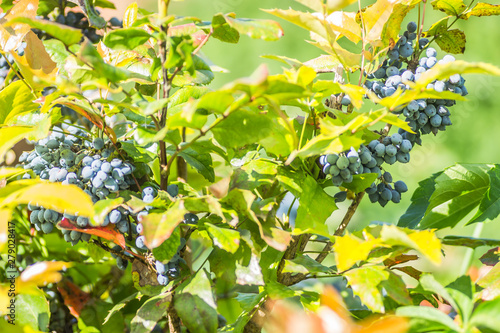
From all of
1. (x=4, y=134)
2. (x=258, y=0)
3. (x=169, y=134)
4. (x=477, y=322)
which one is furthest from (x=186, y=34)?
(x=258, y=0)

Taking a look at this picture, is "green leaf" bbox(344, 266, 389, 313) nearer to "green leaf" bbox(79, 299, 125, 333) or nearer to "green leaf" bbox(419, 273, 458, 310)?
"green leaf" bbox(419, 273, 458, 310)

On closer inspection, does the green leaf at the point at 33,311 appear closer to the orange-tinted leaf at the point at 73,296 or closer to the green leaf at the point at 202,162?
the orange-tinted leaf at the point at 73,296

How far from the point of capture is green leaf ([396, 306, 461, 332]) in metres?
0.38

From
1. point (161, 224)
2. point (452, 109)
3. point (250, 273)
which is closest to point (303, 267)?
point (250, 273)

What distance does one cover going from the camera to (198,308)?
0.50 metres

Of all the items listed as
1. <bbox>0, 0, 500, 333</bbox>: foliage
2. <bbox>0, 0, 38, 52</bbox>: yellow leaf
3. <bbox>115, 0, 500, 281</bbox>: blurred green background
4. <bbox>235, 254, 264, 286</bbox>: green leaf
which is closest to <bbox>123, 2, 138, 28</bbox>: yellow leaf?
<bbox>0, 0, 500, 333</bbox>: foliage

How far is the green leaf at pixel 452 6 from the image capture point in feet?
2.11

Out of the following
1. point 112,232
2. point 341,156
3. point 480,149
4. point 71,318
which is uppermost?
point 341,156

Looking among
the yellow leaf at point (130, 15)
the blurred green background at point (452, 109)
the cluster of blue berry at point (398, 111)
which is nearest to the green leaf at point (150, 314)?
the cluster of blue berry at point (398, 111)

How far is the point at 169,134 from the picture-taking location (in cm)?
51

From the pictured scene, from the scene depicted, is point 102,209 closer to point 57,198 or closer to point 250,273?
point 57,198

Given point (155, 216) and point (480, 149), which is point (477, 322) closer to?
point (155, 216)

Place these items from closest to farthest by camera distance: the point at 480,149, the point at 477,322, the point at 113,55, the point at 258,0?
the point at 477,322
the point at 113,55
the point at 480,149
the point at 258,0

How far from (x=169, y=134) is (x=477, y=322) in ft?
1.06
